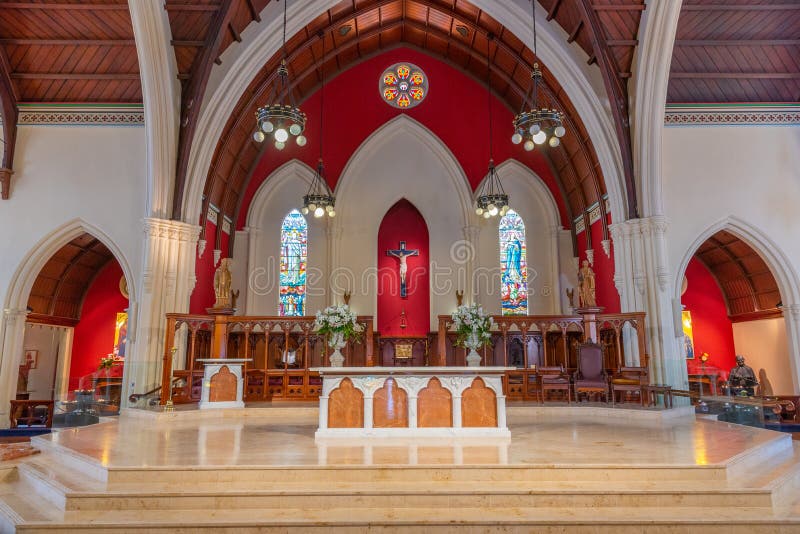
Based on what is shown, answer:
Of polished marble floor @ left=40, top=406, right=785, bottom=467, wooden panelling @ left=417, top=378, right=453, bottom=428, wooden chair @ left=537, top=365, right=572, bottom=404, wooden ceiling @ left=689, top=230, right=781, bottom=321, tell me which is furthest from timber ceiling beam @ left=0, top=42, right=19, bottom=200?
wooden ceiling @ left=689, top=230, right=781, bottom=321

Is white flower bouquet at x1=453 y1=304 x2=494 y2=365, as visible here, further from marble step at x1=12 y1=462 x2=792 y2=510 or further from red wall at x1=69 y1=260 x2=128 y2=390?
red wall at x1=69 y1=260 x2=128 y2=390

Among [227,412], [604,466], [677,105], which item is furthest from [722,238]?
[227,412]

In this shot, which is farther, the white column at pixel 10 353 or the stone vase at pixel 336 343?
the white column at pixel 10 353

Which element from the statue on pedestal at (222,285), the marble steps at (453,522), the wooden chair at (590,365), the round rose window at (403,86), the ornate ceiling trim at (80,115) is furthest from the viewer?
the round rose window at (403,86)

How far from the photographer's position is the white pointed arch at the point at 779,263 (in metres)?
11.4

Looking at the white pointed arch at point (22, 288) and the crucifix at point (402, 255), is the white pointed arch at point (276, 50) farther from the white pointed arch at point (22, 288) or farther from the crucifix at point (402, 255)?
the crucifix at point (402, 255)

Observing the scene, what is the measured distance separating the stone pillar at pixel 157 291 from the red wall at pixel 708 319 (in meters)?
13.6

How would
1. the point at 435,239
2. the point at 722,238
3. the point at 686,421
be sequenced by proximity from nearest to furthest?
the point at 686,421 → the point at 722,238 → the point at 435,239

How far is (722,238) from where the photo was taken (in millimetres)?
13773

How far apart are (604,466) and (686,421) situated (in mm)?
4542

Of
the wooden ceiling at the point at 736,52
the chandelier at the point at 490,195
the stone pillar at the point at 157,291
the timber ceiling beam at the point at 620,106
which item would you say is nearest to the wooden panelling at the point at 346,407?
the stone pillar at the point at 157,291

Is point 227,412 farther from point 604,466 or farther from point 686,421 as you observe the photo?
point 686,421

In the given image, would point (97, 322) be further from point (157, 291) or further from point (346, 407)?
point (346, 407)

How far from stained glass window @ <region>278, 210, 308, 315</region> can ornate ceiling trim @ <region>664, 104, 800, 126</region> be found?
10.2 metres
